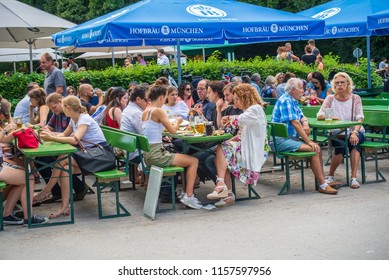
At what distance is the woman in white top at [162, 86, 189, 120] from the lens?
446 inches

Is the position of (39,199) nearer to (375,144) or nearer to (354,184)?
(354,184)

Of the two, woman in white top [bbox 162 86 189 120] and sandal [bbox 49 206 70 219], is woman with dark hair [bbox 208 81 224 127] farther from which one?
sandal [bbox 49 206 70 219]

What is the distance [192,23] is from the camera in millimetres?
11148

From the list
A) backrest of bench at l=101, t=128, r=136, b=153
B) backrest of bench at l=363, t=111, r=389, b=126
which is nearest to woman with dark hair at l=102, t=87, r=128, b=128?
backrest of bench at l=101, t=128, r=136, b=153

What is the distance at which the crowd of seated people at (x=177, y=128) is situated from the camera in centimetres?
891

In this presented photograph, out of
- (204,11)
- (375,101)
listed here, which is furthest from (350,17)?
(204,11)

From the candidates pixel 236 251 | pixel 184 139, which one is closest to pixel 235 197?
pixel 184 139

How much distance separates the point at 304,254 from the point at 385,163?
19.4 feet

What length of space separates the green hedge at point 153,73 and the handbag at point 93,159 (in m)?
7.18

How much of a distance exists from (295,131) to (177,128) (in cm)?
164

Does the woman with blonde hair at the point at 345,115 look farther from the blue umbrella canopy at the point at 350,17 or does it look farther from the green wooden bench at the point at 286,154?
the blue umbrella canopy at the point at 350,17

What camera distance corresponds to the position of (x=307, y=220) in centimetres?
802

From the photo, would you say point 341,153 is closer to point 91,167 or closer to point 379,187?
point 379,187

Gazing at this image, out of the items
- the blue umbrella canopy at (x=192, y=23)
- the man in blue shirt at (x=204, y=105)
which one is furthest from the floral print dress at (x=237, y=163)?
the blue umbrella canopy at (x=192, y=23)
